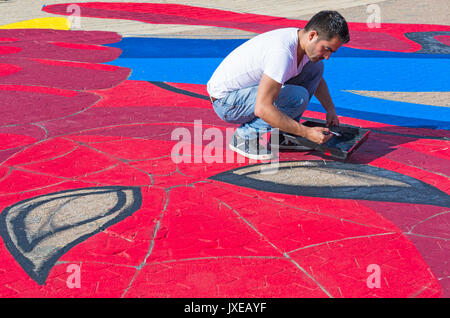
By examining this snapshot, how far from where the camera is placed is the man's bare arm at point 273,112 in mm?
3650

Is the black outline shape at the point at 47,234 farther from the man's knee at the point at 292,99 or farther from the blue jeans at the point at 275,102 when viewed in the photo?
the man's knee at the point at 292,99

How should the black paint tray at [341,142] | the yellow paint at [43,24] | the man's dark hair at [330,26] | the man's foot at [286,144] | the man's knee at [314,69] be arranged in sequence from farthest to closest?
the yellow paint at [43,24] → the man's foot at [286,144] → the man's knee at [314,69] → the black paint tray at [341,142] → the man's dark hair at [330,26]

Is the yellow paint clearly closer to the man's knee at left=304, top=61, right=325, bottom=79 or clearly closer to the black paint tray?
the man's knee at left=304, top=61, right=325, bottom=79

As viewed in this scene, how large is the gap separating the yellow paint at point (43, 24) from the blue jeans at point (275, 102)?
21.3ft

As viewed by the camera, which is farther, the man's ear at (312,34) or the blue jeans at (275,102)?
the blue jeans at (275,102)

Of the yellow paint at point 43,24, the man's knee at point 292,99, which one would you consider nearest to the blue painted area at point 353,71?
the man's knee at point 292,99

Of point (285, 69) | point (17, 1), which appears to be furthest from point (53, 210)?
point (17, 1)

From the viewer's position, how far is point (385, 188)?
3781 millimetres

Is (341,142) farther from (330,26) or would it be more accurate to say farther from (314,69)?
(330,26)

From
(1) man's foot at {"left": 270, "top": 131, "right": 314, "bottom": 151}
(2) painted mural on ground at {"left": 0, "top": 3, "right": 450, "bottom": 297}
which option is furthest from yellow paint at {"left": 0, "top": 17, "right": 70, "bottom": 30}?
(1) man's foot at {"left": 270, "top": 131, "right": 314, "bottom": 151}

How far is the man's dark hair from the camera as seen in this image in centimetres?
353

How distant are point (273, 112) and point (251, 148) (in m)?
0.63

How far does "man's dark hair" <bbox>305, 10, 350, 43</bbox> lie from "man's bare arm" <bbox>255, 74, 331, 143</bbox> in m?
0.44

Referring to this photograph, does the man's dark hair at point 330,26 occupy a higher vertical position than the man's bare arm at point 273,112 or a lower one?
higher
